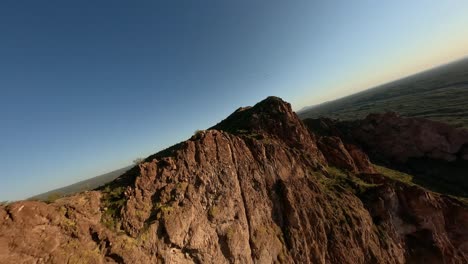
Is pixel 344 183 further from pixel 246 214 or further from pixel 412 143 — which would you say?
pixel 412 143

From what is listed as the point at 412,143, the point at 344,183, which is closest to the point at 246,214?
the point at 344,183

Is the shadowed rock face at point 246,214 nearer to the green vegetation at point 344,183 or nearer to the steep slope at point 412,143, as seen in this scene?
the green vegetation at point 344,183

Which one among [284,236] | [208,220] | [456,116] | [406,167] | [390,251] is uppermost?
[208,220]

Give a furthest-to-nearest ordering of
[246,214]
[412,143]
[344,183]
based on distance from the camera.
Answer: [412,143] → [344,183] → [246,214]

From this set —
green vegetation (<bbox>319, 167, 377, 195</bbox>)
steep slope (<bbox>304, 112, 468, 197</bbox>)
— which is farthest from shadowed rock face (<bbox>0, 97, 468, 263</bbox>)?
steep slope (<bbox>304, 112, 468, 197</bbox>)

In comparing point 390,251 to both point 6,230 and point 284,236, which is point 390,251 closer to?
point 284,236

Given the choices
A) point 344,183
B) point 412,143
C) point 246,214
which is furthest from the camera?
point 412,143

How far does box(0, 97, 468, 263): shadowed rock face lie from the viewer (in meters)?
12.4

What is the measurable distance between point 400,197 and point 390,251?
7355 millimetres

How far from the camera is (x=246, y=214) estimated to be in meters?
19.2

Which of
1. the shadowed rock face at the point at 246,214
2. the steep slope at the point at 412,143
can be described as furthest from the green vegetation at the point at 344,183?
the steep slope at the point at 412,143

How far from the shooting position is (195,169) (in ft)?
60.4

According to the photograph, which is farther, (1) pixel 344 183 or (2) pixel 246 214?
(1) pixel 344 183

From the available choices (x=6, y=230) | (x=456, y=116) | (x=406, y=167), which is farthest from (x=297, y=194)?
(x=456, y=116)
